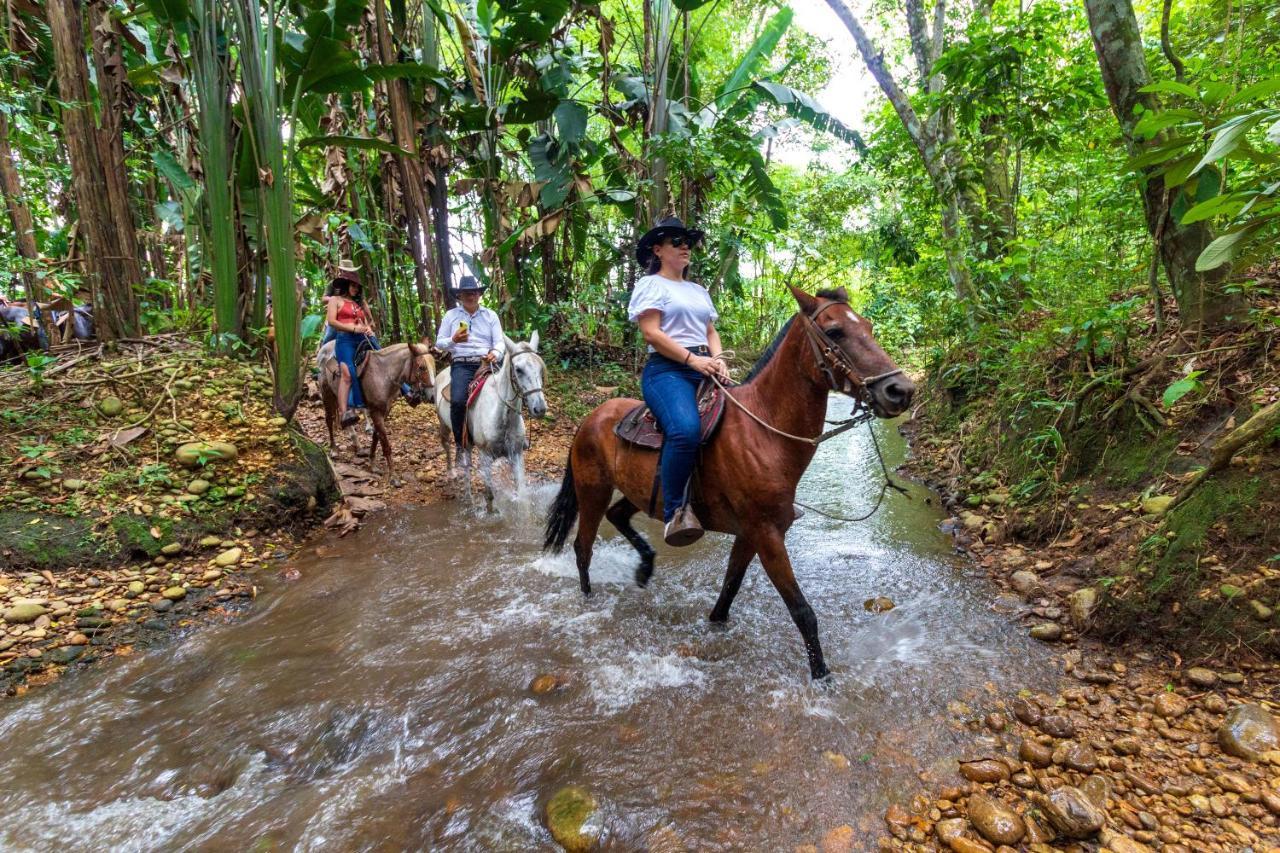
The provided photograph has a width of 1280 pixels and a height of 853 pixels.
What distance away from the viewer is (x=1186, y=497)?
315 centimetres

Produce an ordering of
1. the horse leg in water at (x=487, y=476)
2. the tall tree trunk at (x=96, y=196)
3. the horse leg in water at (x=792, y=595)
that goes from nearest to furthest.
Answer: the horse leg in water at (x=792, y=595)
the tall tree trunk at (x=96, y=196)
the horse leg in water at (x=487, y=476)

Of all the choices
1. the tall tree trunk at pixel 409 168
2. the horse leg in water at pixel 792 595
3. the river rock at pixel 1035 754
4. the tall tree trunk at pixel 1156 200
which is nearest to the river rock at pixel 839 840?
the river rock at pixel 1035 754

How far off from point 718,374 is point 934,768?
87.2 inches

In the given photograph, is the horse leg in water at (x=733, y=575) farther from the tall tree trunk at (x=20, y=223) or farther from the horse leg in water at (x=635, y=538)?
the tall tree trunk at (x=20, y=223)

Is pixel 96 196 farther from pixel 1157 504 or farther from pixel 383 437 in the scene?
pixel 1157 504

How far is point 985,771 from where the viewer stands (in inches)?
91.6

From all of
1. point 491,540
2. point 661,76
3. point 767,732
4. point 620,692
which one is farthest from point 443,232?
point 767,732

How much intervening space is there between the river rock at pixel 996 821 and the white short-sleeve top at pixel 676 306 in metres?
2.64

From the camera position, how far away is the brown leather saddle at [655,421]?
338 centimetres

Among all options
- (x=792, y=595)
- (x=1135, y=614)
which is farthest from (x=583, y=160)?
(x=1135, y=614)

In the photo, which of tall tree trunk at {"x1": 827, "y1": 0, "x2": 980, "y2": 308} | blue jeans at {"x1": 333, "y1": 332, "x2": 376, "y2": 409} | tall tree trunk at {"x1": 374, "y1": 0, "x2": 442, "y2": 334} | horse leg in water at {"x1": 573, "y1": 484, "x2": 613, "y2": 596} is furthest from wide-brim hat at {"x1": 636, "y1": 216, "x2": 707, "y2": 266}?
tall tree trunk at {"x1": 374, "y1": 0, "x2": 442, "y2": 334}

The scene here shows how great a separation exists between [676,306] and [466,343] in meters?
3.84

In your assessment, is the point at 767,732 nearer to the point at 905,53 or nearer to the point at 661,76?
the point at 661,76

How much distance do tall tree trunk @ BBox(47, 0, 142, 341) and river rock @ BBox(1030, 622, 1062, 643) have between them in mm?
8315
